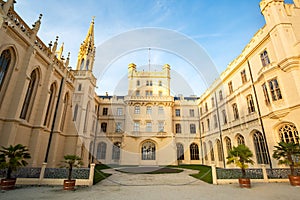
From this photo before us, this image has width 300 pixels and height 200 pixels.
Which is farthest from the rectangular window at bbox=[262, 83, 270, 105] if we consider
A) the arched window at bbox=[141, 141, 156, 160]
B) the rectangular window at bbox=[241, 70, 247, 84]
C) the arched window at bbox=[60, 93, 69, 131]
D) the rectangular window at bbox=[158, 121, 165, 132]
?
the arched window at bbox=[60, 93, 69, 131]

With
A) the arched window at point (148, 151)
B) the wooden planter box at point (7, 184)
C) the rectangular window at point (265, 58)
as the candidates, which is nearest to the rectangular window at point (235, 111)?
the rectangular window at point (265, 58)

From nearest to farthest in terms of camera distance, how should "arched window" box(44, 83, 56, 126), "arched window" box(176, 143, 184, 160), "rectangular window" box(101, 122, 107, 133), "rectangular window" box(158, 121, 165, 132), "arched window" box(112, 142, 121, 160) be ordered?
"arched window" box(44, 83, 56, 126) < "arched window" box(112, 142, 121, 160) < "rectangular window" box(158, 121, 165, 132) < "arched window" box(176, 143, 184, 160) < "rectangular window" box(101, 122, 107, 133)

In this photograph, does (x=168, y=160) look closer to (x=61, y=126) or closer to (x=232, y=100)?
(x=232, y=100)

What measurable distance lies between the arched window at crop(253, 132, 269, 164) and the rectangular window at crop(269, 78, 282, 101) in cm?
392

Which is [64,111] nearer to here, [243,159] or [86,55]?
[86,55]

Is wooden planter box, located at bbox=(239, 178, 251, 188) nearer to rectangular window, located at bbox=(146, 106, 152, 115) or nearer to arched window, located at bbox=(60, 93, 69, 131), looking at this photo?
arched window, located at bbox=(60, 93, 69, 131)

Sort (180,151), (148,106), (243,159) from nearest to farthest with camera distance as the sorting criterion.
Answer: (243,159), (180,151), (148,106)

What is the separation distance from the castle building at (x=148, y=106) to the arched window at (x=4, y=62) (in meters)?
0.07

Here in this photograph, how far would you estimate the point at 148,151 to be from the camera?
25531 millimetres

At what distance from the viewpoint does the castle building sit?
1075cm

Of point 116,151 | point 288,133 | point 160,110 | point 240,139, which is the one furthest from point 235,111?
point 116,151

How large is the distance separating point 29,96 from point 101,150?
54.9ft

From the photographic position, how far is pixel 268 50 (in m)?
13.2

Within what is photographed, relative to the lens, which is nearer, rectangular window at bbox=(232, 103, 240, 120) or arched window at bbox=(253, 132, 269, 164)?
arched window at bbox=(253, 132, 269, 164)
